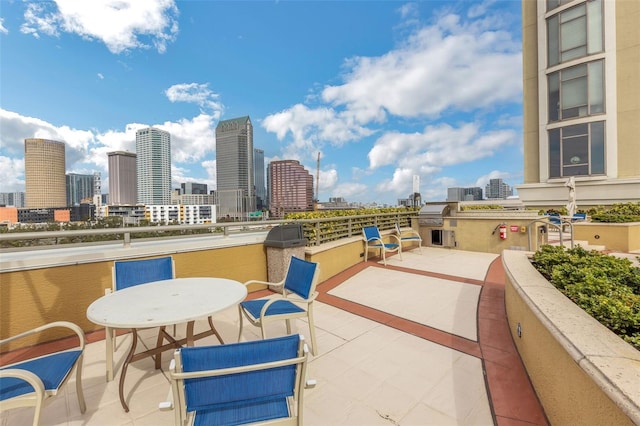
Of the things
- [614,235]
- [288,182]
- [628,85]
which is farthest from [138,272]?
[288,182]

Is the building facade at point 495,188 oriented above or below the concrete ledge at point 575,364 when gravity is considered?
above

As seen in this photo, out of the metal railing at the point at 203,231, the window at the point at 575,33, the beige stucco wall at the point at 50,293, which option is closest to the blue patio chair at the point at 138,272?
the metal railing at the point at 203,231

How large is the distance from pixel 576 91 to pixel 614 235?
1074 cm

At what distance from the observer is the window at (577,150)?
14.0 metres

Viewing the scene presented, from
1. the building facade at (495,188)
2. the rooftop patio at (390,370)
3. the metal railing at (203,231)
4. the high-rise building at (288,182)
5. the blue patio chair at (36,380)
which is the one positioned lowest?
the rooftop patio at (390,370)

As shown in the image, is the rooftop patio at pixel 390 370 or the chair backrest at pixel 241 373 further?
the rooftop patio at pixel 390 370

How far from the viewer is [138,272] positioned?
307 centimetres

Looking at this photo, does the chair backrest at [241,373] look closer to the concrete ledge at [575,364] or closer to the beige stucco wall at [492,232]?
the concrete ledge at [575,364]

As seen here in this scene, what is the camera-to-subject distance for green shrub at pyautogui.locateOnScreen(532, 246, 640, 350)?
179 centimetres

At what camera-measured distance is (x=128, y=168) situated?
2960 inches

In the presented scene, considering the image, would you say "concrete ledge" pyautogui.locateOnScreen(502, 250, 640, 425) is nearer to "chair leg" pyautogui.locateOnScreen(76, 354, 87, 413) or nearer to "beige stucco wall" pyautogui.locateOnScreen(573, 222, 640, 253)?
"chair leg" pyautogui.locateOnScreen(76, 354, 87, 413)

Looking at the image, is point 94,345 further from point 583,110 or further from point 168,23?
point 583,110

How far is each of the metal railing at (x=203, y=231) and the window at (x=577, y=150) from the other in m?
11.3

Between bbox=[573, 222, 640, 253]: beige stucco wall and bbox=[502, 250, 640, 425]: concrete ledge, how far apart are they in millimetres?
8813
